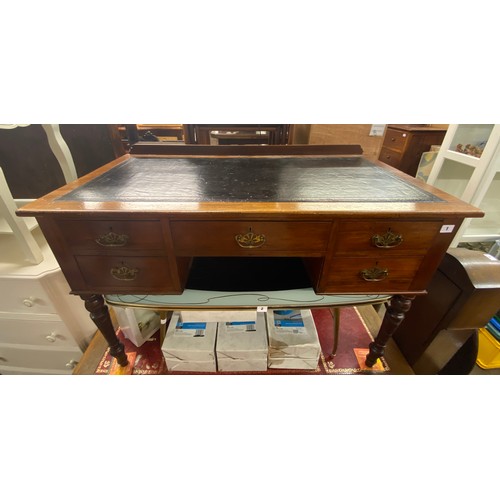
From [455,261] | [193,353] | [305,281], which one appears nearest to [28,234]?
[193,353]

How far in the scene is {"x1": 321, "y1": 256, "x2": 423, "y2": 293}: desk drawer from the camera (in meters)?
0.72

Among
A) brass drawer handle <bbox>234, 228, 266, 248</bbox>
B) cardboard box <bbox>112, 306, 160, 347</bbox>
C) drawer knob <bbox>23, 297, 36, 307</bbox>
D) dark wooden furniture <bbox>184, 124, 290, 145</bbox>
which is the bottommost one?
cardboard box <bbox>112, 306, 160, 347</bbox>

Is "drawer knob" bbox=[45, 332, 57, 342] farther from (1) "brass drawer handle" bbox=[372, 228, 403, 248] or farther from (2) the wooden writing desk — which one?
(1) "brass drawer handle" bbox=[372, 228, 403, 248]

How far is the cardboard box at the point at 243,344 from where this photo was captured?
1.04 meters

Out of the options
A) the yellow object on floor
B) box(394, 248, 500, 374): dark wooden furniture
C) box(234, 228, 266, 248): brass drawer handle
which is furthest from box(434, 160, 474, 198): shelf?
box(234, 228, 266, 248): brass drawer handle

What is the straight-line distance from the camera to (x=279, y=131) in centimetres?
151

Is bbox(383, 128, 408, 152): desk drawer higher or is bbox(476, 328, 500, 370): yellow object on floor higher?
bbox(383, 128, 408, 152): desk drawer

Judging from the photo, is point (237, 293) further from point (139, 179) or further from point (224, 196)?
point (139, 179)

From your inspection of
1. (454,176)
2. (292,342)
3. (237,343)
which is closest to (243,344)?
(237,343)

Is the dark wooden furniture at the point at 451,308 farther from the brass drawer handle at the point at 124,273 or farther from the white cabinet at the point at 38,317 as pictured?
the white cabinet at the point at 38,317

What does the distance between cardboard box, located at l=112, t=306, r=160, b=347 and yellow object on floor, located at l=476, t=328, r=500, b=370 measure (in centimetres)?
162

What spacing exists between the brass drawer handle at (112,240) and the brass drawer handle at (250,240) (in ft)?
0.99

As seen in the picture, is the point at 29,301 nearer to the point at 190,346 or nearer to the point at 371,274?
the point at 190,346

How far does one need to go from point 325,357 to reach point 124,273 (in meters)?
1.00
